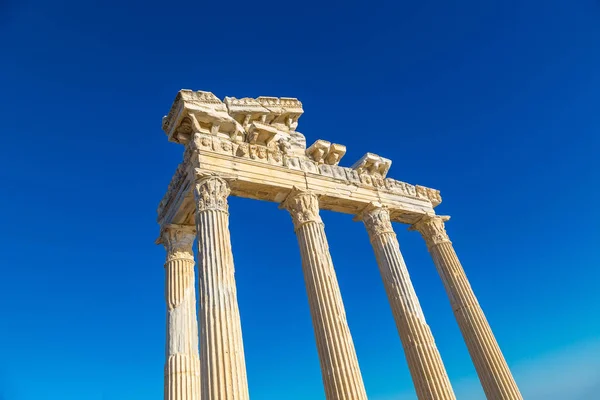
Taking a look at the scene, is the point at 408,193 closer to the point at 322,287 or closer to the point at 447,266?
the point at 447,266

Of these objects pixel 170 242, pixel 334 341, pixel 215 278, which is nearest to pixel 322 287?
pixel 334 341

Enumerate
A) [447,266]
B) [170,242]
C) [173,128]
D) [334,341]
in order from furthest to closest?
[447,266]
[170,242]
[173,128]
[334,341]

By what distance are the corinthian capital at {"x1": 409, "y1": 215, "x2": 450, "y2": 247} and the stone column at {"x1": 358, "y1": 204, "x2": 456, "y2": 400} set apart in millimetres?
3670

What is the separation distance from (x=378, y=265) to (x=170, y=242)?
10.5 meters

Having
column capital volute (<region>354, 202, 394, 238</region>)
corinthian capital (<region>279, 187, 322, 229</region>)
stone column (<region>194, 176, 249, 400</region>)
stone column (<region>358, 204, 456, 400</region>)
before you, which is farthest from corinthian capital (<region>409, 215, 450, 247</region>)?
stone column (<region>194, 176, 249, 400</region>)

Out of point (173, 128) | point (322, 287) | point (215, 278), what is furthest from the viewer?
point (173, 128)

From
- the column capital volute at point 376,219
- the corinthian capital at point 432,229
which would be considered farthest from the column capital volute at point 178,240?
the corinthian capital at point 432,229

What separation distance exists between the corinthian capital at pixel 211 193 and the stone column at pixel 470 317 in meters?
13.3

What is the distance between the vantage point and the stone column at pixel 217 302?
1252cm

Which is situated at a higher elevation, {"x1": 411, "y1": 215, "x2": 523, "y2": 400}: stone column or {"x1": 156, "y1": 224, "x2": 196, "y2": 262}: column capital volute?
{"x1": 156, "y1": 224, "x2": 196, "y2": 262}: column capital volute

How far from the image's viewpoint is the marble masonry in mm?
14391

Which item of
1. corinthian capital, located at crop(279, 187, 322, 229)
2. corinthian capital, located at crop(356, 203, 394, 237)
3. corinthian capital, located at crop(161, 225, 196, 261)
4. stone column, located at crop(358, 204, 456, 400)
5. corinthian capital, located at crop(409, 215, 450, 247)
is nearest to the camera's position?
stone column, located at crop(358, 204, 456, 400)

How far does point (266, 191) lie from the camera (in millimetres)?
19188

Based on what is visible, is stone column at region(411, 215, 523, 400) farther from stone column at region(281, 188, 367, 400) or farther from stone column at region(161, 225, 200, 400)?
stone column at region(161, 225, 200, 400)
